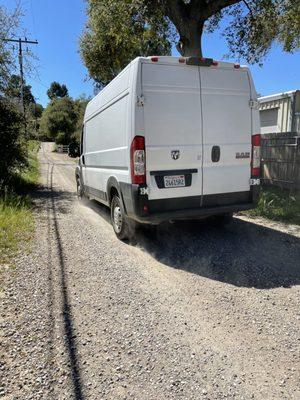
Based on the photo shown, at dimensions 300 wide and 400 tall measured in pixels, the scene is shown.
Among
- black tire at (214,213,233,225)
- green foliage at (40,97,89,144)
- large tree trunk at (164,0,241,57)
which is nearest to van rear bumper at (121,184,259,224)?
black tire at (214,213,233,225)

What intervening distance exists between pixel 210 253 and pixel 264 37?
966 centimetres

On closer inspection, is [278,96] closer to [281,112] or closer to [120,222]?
[281,112]

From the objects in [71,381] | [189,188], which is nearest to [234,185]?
[189,188]

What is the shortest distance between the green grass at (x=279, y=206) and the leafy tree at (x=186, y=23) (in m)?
4.62

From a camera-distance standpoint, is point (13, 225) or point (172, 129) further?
point (13, 225)

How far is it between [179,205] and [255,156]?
1.56 meters

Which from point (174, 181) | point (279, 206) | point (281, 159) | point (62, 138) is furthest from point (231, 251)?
point (62, 138)

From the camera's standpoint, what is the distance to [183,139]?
5141 millimetres

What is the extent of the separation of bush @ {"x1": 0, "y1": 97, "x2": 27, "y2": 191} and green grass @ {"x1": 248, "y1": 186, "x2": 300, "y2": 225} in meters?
7.64

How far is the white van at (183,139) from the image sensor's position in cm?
493

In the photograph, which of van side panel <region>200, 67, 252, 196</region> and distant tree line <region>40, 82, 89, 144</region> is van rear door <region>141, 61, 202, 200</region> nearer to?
van side panel <region>200, 67, 252, 196</region>

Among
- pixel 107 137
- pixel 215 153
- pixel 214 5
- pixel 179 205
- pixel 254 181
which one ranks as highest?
pixel 214 5

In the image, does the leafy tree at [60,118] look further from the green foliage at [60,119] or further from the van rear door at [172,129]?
the van rear door at [172,129]

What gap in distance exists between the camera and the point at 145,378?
8.60 ft
